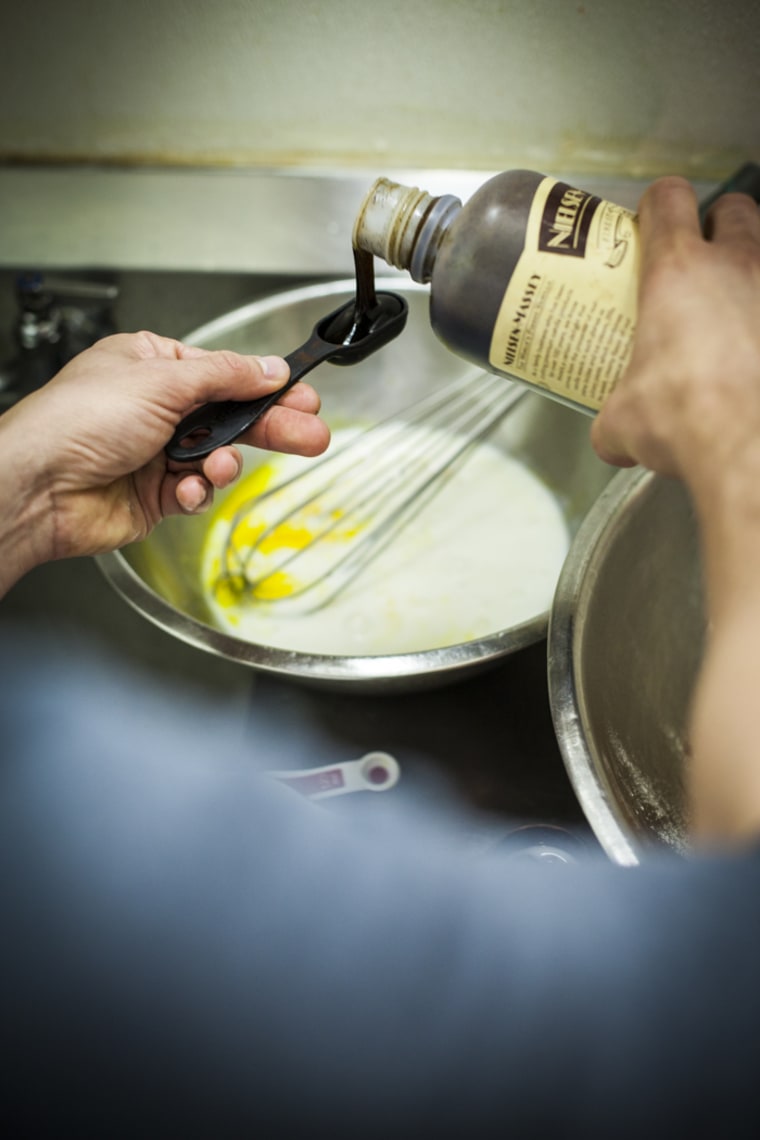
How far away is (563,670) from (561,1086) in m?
0.24

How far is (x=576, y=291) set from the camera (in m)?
0.44

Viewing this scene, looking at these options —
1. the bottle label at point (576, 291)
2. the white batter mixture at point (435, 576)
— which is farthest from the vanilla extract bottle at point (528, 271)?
the white batter mixture at point (435, 576)

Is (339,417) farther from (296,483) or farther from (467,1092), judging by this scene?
(467,1092)

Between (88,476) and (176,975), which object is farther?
(88,476)

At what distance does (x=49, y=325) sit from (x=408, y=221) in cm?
55

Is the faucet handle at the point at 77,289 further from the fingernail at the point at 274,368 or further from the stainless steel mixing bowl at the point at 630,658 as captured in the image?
the stainless steel mixing bowl at the point at 630,658

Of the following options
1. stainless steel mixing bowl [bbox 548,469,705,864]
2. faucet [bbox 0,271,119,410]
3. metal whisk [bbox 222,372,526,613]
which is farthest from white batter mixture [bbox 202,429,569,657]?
faucet [bbox 0,271,119,410]

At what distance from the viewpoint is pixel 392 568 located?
81 cm

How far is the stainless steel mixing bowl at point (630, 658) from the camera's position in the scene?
0.46 meters

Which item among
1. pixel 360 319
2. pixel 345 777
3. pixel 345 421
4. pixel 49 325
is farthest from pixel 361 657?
pixel 49 325

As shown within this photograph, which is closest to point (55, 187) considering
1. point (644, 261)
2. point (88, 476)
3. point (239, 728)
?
Result: point (88, 476)

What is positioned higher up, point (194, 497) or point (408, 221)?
point (408, 221)

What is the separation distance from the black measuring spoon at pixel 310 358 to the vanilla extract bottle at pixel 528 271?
0.09 m

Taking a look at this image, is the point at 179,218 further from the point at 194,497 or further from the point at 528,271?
the point at 528,271
